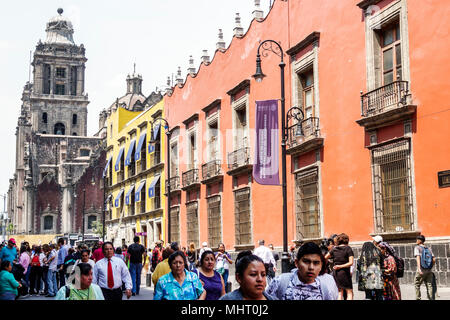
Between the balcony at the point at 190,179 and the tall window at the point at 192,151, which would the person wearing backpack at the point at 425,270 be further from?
the tall window at the point at 192,151

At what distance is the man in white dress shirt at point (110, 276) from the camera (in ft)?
30.7

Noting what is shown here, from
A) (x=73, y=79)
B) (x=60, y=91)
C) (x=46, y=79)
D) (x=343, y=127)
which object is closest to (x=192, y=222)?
(x=343, y=127)

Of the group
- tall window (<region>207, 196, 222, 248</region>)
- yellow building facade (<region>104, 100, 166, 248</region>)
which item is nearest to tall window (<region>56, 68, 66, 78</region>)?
yellow building facade (<region>104, 100, 166, 248</region>)

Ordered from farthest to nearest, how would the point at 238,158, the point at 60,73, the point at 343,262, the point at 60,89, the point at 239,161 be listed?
the point at 60,89
the point at 60,73
the point at 238,158
the point at 239,161
the point at 343,262

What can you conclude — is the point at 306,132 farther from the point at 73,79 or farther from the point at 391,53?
the point at 73,79

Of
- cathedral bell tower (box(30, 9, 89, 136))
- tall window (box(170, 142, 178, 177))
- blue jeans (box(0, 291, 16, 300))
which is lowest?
blue jeans (box(0, 291, 16, 300))

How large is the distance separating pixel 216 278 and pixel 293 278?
2.57 m

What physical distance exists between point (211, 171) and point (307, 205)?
850 cm

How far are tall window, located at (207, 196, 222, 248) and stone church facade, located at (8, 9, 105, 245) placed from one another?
2087 inches

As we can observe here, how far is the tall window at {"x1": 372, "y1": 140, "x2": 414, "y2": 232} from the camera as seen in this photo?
15.4m

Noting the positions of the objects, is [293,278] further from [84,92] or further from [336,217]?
[84,92]

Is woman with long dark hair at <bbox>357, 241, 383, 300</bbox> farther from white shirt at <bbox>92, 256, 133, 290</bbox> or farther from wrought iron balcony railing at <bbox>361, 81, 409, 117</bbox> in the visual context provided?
wrought iron balcony railing at <bbox>361, 81, 409, 117</bbox>

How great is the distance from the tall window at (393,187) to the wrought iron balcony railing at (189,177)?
48.9 feet

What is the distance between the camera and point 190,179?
3144 centimetres
